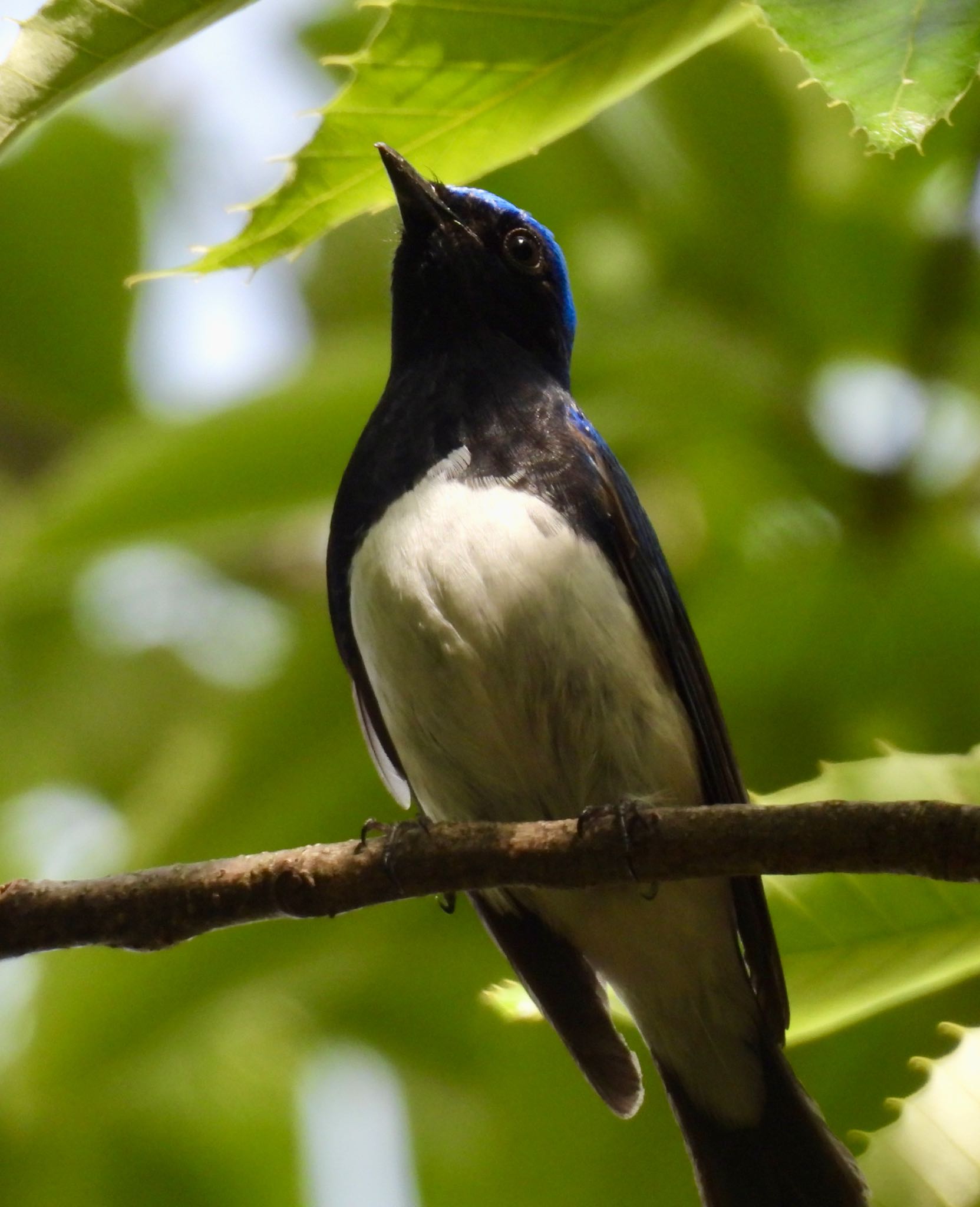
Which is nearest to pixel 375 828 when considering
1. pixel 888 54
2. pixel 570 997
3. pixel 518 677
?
pixel 518 677

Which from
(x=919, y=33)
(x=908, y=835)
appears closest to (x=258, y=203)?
(x=919, y=33)

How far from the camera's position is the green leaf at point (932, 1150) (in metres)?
2.07

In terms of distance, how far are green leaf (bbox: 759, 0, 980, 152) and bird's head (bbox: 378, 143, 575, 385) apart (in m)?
2.16

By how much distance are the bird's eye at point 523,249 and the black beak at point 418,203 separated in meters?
0.16

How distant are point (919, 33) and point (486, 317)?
7.62 feet

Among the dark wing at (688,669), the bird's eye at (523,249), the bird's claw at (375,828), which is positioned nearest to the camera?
the bird's claw at (375,828)

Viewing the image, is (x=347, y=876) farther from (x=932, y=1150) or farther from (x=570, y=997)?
(x=570, y=997)

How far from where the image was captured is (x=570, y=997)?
3.46m

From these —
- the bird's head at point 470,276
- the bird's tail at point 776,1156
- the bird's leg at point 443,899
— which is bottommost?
the bird's tail at point 776,1156

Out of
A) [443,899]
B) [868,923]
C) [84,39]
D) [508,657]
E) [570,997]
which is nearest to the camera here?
[84,39]

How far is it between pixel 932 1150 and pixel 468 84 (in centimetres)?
161

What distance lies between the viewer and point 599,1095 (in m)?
3.21

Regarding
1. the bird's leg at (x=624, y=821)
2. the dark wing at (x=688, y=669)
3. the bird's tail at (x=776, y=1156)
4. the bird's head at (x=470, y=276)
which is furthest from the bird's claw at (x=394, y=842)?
the bird's head at (x=470, y=276)

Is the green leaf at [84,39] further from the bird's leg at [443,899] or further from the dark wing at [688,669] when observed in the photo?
the bird's leg at [443,899]
